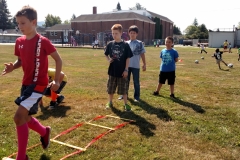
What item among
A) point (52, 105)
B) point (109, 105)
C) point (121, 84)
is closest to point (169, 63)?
point (121, 84)

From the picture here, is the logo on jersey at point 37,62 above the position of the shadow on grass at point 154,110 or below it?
above

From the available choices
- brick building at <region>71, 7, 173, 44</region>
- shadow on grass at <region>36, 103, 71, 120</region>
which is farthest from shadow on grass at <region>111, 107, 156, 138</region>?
brick building at <region>71, 7, 173, 44</region>

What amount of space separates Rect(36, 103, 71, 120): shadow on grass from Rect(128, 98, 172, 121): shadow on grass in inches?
71.1

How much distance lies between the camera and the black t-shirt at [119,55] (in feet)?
18.6

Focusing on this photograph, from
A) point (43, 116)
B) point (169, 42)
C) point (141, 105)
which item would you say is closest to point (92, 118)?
point (43, 116)

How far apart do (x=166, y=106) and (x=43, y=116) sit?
9.78ft

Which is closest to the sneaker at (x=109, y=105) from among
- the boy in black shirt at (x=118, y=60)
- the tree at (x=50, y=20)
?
the boy in black shirt at (x=118, y=60)

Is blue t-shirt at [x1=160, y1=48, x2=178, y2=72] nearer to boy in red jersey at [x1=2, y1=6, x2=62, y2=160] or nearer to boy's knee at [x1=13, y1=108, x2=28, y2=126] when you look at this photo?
boy in red jersey at [x1=2, y1=6, x2=62, y2=160]

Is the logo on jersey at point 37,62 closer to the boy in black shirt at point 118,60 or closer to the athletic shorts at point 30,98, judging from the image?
the athletic shorts at point 30,98

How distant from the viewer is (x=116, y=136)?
4352 millimetres

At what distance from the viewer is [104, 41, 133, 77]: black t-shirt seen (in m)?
5.66

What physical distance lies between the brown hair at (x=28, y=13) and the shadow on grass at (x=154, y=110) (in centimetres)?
339

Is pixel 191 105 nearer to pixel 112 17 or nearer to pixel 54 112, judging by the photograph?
pixel 54 112

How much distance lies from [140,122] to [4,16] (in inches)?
3815
